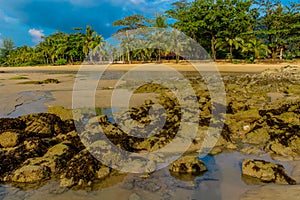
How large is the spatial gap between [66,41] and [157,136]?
236ft

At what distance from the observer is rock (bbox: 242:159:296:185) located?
552cm

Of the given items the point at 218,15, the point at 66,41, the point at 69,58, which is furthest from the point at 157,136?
the point at 69,58

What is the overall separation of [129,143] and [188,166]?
2.01 m

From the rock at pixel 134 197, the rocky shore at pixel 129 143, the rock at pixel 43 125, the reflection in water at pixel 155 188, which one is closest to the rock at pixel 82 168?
the rocky shore at pixel 129 143

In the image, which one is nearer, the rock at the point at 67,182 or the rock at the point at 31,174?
the rock at the point at 67,182

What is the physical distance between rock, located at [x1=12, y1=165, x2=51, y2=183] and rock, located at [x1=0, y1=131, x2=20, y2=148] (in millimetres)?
1647

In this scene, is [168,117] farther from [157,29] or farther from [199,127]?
[157,29]

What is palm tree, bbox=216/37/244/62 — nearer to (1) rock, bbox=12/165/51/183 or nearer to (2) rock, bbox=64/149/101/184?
(2) rock, bbox=64/149/101/184

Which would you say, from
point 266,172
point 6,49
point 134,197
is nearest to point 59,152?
point 134,197

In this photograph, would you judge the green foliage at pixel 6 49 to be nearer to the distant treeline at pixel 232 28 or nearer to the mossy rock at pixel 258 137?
the distant treeline at pixel 232 28

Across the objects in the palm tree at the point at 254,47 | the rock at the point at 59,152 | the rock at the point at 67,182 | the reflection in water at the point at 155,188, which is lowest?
the reflection in water at the point at 155,188

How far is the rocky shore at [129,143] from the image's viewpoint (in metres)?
5.91

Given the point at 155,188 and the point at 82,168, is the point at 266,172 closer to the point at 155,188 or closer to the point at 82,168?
the point at 155,188

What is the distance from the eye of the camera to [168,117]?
31.8 feet
